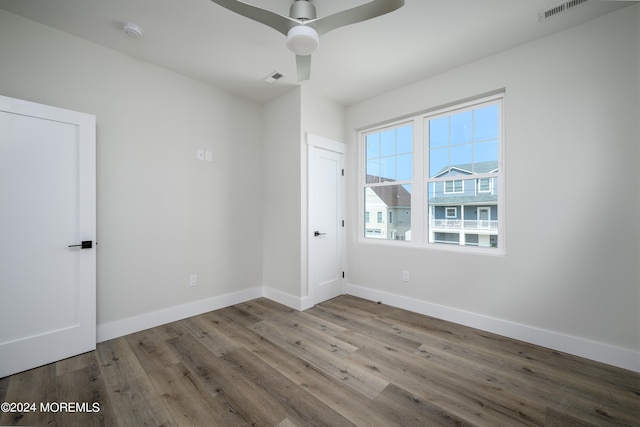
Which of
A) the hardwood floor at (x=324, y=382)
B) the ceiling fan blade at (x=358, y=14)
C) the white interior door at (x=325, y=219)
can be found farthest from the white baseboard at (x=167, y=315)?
the ceiling fan blade at (x=358, y=14)

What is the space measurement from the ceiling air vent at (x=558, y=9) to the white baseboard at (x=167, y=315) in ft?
13.9

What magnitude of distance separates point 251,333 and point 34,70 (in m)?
3.06

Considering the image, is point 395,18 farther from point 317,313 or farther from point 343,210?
point 317,313

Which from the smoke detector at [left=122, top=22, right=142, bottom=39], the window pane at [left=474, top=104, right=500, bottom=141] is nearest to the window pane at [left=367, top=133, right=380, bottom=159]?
the window pane at [left=474, top=104, right=500, bottom=141]

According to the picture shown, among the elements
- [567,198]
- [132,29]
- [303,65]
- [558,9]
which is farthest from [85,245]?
[558,9]

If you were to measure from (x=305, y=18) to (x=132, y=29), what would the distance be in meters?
1.62

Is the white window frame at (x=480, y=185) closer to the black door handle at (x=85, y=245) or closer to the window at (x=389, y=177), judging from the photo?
the window at (x=389, y=177)

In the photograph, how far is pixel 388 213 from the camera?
12.5 feet

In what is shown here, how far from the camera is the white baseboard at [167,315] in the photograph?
2.64m

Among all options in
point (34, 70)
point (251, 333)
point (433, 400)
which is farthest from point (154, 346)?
point (34, 70)

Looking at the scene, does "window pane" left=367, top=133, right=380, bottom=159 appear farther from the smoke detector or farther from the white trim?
the smoke detector

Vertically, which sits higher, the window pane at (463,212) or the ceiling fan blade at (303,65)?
the ceiling fan blade at (303,65)

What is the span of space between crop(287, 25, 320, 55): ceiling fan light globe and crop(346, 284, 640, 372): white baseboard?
299 centimetres

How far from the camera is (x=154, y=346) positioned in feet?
8.23
